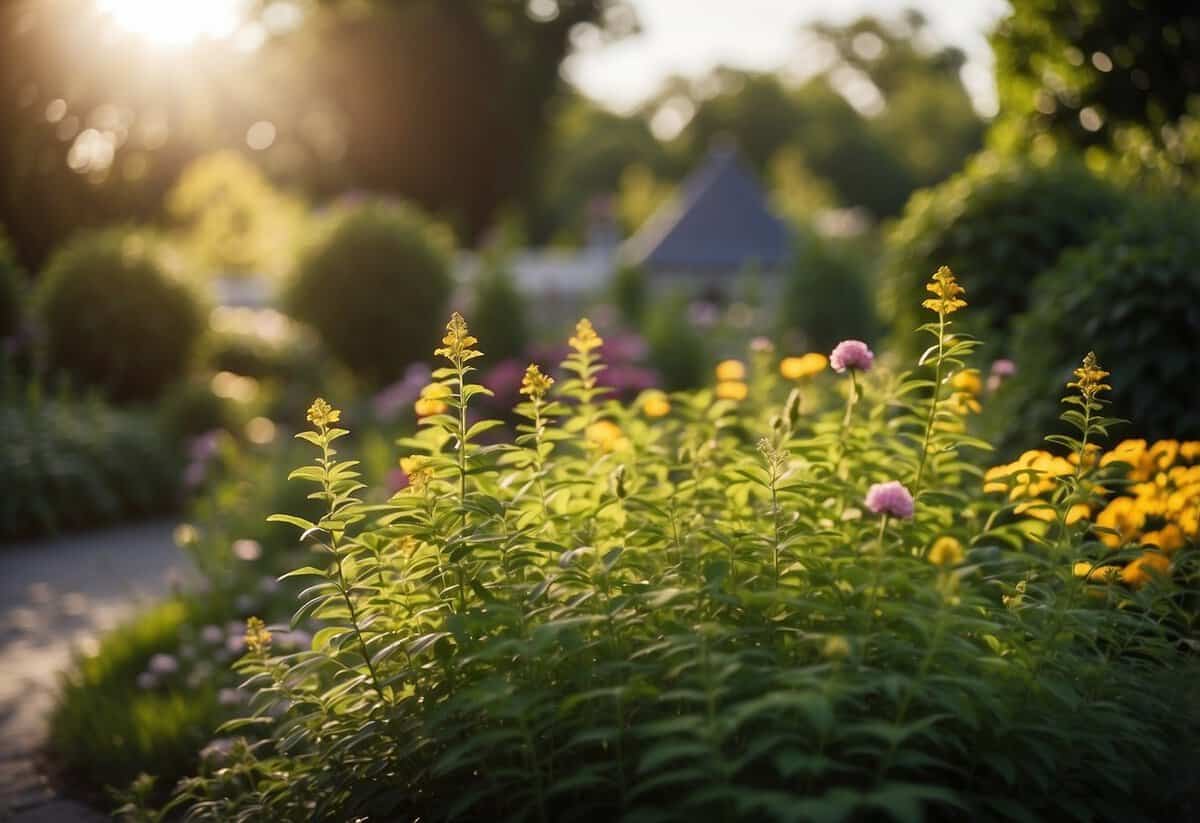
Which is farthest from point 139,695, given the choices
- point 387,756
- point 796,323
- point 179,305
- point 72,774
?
point 796,323

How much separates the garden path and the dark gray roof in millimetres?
17820

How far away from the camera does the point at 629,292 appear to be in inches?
695

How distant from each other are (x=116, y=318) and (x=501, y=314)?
12.6ft

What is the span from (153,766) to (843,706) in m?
2.56

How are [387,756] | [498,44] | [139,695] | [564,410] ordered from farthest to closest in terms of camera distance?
[498,44]
[139,695]
[564,410]
[387,756]

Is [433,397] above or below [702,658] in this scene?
above

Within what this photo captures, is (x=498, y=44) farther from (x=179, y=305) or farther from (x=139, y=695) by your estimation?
(x=139, y=695)

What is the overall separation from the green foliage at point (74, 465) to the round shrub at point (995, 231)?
6116mm

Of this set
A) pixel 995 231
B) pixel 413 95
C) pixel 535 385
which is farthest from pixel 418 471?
pixel 413 95

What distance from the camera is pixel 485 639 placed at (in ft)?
8.36

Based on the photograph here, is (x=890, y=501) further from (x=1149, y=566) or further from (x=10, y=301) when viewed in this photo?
(x=10, y=301)

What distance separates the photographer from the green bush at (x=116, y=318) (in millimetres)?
11375

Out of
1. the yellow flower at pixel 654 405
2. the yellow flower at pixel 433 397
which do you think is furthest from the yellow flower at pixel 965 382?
the yellow flower at pixel 433 397

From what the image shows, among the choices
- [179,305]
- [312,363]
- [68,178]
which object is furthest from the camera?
[68,178]
